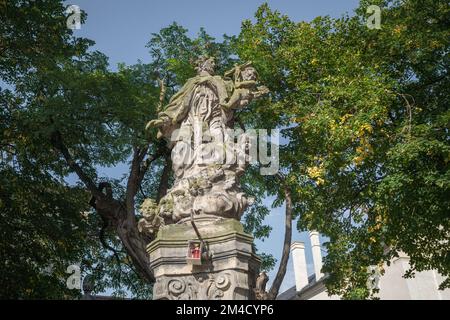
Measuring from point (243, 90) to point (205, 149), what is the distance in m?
1.39

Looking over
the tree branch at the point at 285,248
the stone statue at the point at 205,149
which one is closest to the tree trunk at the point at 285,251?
the tree branch at the point at 285,248

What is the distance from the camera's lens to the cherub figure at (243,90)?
29.3 feet

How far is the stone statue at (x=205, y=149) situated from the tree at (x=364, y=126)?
3.81m

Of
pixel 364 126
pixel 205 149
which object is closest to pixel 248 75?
pixel 205 149

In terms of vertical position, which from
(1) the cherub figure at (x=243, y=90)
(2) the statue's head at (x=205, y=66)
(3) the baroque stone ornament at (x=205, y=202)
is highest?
(2) the statue's head at (x=205, y=66)

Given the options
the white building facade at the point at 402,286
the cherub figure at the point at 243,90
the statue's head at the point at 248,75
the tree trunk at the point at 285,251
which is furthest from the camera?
the white building facade at the point at 402,286

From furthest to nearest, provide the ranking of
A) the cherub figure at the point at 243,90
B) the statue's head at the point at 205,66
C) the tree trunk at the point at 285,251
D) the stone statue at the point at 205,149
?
the tree trunk at the point at 285,251
the statue's head at the point at 205,66
the cherub figure at the point at 243,90
the stone statue at the point at 205,149

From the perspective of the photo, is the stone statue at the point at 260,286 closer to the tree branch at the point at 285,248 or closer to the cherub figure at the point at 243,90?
the cherub figure at the point at 243,90

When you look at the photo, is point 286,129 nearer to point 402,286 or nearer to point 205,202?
point 205,202

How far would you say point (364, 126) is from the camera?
11.6m

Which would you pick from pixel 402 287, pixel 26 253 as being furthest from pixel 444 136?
pixel 402 287

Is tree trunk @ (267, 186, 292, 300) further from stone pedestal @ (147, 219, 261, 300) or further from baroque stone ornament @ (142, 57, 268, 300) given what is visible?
stone pedestal @ (147, 219, 261, 300)

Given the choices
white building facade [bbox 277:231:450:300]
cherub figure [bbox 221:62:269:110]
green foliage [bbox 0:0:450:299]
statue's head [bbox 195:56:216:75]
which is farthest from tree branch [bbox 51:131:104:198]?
white building facade [bbox 277:231:450:300]

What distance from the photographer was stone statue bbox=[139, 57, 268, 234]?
25.7 feet
